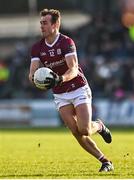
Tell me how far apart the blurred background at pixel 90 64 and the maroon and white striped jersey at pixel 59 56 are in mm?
19053

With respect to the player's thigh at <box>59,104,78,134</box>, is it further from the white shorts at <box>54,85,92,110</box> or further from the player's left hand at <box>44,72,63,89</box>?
the player's left hand at <box>44,72,63,89</box>

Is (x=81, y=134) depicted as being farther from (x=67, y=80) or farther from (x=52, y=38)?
(x=52, y=38)

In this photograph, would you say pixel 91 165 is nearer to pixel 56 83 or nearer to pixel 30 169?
pixel 30 169

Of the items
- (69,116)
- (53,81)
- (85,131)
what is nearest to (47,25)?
(53,81)

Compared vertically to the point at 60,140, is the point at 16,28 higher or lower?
lower

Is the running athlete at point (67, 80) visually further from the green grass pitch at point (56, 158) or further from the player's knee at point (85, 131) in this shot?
the green grass pitch at point (56, 158)

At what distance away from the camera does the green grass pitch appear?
43.3 ft

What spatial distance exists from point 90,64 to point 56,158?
18.8 metres

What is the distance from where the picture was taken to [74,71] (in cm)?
1330

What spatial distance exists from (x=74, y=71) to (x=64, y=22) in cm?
3246

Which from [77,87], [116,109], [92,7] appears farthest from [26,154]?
[92,7]

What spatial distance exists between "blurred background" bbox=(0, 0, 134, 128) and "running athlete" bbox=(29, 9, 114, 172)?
19020 millimetres

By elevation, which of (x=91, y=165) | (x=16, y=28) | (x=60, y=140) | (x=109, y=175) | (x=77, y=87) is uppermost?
(x=77, y=87)

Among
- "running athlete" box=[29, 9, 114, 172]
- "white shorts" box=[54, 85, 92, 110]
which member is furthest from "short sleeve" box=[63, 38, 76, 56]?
"white shorts" box=[54, 85, 92, 110]
